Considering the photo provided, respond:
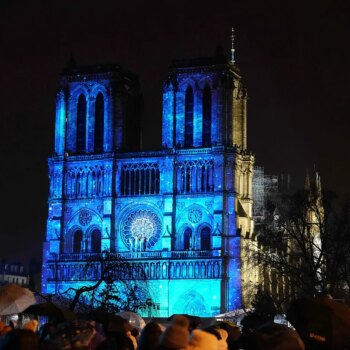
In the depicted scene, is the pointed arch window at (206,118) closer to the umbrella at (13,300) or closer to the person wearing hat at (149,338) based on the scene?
the umbrella at (13,300)

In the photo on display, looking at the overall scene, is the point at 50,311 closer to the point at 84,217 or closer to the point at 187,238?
the point at 187,238

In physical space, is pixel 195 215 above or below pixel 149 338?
above

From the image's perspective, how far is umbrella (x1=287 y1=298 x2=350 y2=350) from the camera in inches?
439

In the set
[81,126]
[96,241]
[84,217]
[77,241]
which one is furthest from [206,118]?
[77,241]

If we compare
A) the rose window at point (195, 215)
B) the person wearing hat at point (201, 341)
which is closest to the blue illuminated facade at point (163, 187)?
the rose window at point (195, 215)

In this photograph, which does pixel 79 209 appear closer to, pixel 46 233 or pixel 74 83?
pixel 46 233

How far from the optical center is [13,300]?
23266mm

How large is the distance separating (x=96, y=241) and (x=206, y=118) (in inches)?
525

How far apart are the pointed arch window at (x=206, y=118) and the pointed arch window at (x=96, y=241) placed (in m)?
11.3

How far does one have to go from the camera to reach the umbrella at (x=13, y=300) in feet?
76.1

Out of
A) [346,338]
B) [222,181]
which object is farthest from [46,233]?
[346,338]

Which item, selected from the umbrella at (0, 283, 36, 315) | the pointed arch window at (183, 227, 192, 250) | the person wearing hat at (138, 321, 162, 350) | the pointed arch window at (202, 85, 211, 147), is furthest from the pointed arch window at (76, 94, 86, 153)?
the person wearing hat at (138, 321, 162, 350)

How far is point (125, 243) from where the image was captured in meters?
92.8

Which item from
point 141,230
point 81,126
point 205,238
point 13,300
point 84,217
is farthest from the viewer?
point 81,126
